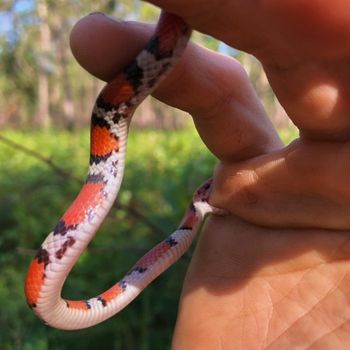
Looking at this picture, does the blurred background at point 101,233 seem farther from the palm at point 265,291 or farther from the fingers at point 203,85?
the fingers at point 203,85

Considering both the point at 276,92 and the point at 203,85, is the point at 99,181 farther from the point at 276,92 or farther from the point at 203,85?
the point at 276,92

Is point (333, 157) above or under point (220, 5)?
under

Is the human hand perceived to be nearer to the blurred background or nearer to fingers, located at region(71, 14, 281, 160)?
fingers, located at region(71, 14, 281, 160)

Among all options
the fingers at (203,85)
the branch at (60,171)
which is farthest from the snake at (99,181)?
the branch at (60,171)

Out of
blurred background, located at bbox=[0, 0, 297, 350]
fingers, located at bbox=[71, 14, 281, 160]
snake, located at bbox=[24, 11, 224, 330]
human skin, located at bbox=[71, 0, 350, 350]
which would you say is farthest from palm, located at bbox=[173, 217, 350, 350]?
blurred background, located at bbox=[0, 0, 297, 350]

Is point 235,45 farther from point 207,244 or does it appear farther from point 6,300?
point 6,300

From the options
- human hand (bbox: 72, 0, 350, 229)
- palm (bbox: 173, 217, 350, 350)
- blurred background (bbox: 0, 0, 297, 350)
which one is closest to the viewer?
human hand (bbox: 72, 0, 350, 229)

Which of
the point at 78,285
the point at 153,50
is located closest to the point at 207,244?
the point at 153,50
